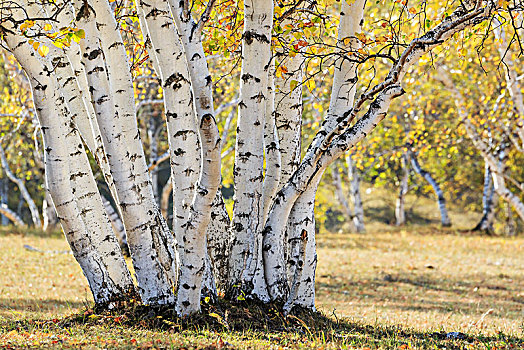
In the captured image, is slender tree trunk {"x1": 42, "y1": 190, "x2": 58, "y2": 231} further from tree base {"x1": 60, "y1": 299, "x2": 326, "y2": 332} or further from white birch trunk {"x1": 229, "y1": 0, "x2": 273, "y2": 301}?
white birch trunk {"x1": 229, "y1": 0, "x2": 273, "y2": 301}

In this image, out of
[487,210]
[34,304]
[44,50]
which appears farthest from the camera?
[487,210]

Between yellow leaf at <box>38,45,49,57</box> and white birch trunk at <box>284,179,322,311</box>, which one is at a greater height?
yellow leaf at <box>38,45,49,57</box>

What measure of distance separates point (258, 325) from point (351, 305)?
3983 mm

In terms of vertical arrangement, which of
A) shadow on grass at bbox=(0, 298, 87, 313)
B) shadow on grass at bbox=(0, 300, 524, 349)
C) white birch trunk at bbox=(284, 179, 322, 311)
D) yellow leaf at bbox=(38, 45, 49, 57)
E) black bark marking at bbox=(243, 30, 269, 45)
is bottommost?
shadow on grass at bbox=(0, 298, 87, 313)

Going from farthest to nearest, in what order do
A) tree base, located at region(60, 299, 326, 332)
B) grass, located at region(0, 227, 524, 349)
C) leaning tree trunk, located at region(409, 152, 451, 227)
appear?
leaning tree trunk, located at region(409, 152, 451, 227)
tree base, located at region(60, 299, 326, 332)
grass, located at region(0, 227, 524, 349)

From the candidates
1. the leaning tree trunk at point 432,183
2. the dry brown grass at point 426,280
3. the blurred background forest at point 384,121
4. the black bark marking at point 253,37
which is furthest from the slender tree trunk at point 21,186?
the black bark marking at point 253,37

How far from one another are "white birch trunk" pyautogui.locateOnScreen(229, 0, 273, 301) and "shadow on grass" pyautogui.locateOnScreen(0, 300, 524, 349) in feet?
0.92

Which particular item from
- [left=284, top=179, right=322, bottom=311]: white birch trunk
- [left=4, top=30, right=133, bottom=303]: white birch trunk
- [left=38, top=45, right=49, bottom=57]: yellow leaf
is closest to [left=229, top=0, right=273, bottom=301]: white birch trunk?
[left=284, top=179, right=322, bottom=311]: white birch trunk

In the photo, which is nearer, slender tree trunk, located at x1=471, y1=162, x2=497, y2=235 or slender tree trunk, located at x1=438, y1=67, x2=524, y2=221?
slender tree trunk, located at x1=438, y1=67, x2=524, y2=221

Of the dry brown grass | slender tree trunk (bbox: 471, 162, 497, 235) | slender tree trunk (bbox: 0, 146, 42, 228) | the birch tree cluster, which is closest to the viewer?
the birch tree cluster

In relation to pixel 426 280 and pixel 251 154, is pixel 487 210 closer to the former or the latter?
pixel 426 280

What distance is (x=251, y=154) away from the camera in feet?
16.1

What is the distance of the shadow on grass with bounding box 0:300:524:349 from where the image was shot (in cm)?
445

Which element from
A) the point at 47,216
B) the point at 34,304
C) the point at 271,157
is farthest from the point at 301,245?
the point at 47,216
